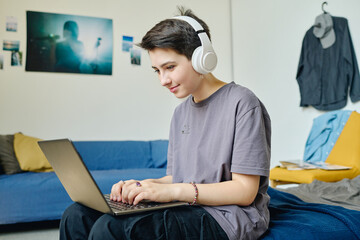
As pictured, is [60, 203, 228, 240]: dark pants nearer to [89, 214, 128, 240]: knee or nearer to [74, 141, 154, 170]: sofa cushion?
[89, 214, 128, 240]: knee

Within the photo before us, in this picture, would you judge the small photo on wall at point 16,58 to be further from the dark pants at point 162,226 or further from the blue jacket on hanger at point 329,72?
the dark pants at point 162,226

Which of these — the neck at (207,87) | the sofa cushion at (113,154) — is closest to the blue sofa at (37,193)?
the sofa cushion at (113,154)

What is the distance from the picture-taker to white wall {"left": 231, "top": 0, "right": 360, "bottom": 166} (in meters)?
3.38

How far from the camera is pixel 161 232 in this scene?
859 millimetres

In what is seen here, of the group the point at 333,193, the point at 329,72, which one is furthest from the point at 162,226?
the point at 329,72

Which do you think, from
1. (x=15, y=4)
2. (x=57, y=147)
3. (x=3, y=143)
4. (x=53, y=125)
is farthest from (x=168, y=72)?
(x=15, y=4)

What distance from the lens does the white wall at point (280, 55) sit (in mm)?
3383

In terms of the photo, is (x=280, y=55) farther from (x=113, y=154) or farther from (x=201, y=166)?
(x=201, y=166)

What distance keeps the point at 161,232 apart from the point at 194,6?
4062 mm

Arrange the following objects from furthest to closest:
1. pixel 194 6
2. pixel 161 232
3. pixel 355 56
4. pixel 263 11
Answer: pixel 194 6 < pixel 263 11 < pixel 355 56 < pixel 161 232

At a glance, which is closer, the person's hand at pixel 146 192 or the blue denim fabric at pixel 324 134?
the person's hand at pixel 146 192

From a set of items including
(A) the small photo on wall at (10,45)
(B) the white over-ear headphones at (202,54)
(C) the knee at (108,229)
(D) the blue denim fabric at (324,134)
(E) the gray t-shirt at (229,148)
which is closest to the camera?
(C) the knee at (108,229)

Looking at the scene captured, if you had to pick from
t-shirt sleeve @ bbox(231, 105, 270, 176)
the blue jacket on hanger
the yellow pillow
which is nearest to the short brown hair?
t-shirt sleeve @ bbox(231, 105, 270, 176)

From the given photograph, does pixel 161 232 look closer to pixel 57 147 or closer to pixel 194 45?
pixel 57 147
